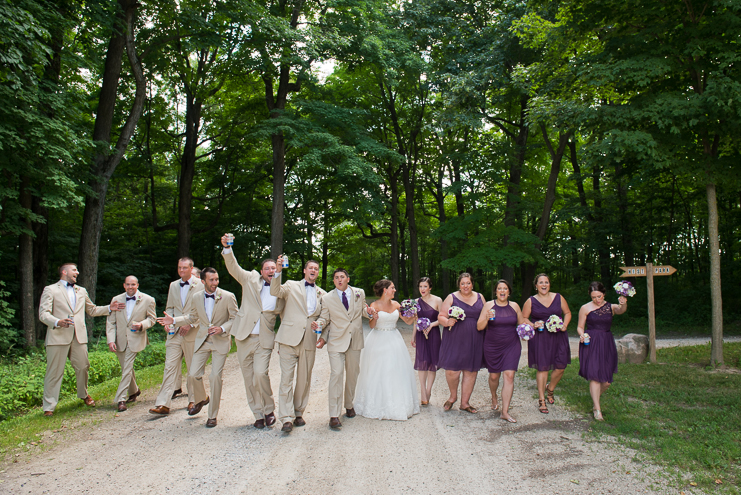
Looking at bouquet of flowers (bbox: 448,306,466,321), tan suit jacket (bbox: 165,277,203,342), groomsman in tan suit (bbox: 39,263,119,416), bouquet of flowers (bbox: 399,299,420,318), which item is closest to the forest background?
groomsman in tan suit (bbox: 39,263,119,416)

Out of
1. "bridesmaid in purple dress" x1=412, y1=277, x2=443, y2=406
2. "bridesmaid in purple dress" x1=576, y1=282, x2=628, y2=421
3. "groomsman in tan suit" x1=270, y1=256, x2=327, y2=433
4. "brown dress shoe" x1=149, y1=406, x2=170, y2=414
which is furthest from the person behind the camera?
"bridesmaid in purple dress" x1=412, y1=277, x2=443, y2=406

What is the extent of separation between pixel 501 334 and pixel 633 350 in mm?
5034

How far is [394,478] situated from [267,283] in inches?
117

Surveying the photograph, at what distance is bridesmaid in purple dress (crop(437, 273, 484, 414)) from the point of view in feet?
20.9

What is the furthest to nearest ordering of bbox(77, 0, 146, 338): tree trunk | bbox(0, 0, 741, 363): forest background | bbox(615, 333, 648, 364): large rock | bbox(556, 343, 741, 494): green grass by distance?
1. bbox(77, 0, 146, 338): tree trunk
2. bbox(615, 333, 648, 364): large rock
3. bbox(0, 0, 741, 363): forest background
4. bbox(556, 343, 741, 494): green grass

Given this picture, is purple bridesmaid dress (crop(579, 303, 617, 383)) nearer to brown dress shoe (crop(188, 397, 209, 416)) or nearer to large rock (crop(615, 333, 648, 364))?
large rock (crop(615, 333, 648, 364))

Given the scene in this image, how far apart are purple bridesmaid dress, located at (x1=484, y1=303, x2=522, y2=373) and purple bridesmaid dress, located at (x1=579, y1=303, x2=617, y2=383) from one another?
87 cm

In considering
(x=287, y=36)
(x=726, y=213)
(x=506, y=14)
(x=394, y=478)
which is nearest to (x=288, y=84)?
(x=287, y=36)

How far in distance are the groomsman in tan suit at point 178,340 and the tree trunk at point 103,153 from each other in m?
5.76

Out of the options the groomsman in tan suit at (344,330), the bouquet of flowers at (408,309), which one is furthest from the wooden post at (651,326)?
the groomsman in tan suit at (344,330)

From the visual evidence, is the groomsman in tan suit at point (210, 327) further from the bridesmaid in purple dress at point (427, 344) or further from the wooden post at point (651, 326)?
the wooden post at point (651, 326)

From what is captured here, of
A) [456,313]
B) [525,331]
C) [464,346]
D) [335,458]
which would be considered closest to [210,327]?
[335,458]

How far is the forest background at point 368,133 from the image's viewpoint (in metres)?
8.39

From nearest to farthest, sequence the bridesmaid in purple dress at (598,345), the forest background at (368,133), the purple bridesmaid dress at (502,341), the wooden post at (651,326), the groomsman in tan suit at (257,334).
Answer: the groomsman in tan suit at (257,334) → the bridesmaid in purple dress at (598,345) → the purple bridesmaid dress at (502,341) → the forest background at (368,133) → the wooden post at (651,326)
